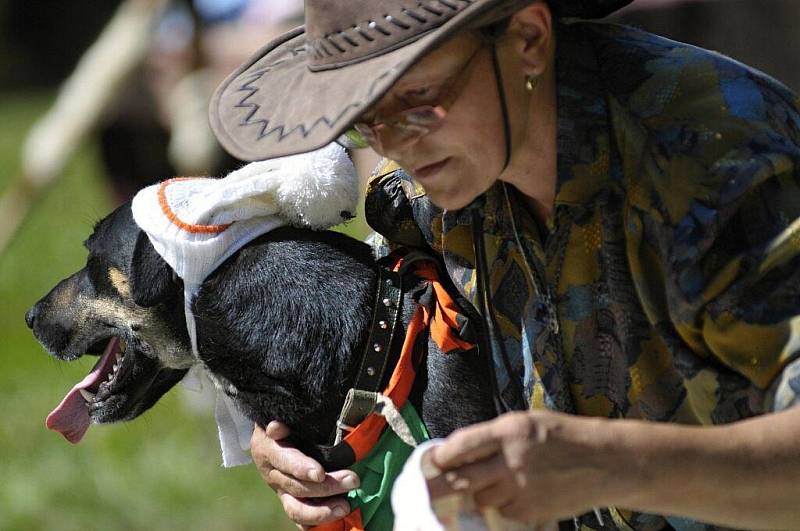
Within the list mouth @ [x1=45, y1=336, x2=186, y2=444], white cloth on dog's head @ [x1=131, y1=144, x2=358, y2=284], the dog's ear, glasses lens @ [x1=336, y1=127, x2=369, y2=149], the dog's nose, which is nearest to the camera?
glasses lens @ [x1=336, y1=127, x2=369, y2=149]

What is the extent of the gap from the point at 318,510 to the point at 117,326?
2.48 feet

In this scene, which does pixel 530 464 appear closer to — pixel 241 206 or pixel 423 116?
pixel 423 116

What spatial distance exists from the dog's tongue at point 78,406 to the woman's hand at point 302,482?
58 centimetres

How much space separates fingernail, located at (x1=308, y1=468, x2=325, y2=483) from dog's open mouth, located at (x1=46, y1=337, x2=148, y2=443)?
68 cm

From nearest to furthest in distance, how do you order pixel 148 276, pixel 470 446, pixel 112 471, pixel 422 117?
1. pixel 470 446
2. pixel 422 117
3. pixel 148 276
4. pixel 112 471

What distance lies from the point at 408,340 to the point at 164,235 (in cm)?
59

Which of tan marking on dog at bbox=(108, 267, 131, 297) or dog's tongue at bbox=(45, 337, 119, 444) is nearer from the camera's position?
tan marking on dog at bbox=(108, 267, 131, 297)

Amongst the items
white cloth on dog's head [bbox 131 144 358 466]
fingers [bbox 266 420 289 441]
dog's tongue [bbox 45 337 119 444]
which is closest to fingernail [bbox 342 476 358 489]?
fingers [bbox 266 420 289 441]

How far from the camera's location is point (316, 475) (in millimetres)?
2662

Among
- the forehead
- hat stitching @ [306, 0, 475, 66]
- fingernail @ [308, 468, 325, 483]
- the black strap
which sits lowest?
fingernail @ [308, 468, 325, 483]

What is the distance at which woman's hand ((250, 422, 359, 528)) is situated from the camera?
2.68m

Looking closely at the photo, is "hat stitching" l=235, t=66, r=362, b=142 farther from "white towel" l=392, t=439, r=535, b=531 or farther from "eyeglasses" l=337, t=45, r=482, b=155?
"white towel" l=392, t=439, r=535, b=531

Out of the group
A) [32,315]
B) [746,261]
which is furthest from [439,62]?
[32,315]

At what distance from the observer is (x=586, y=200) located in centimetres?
224
